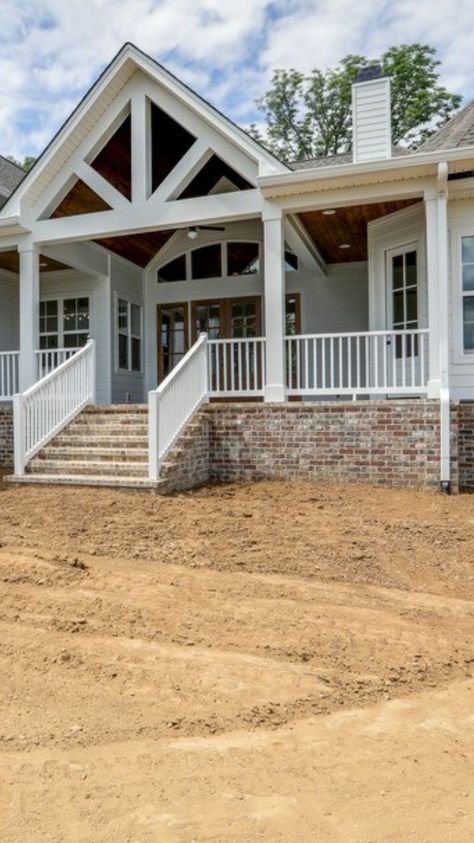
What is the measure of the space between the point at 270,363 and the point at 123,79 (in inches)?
201

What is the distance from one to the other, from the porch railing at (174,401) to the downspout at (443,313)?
11.0 ft

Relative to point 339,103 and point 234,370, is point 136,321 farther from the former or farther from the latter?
point 339,103

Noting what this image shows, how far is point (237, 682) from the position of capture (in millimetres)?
2916

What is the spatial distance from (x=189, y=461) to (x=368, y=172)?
4.55 meters

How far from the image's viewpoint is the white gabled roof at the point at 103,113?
8461mm

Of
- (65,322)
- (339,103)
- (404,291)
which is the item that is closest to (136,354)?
(65,322)

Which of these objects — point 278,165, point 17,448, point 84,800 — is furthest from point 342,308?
point 84,800

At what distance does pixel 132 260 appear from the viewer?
1229cm

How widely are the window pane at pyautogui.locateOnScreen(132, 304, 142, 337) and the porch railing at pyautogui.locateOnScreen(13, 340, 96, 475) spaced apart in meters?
3.10

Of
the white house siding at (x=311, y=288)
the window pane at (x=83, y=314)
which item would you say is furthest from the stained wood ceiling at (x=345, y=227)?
the window pane at (x=83, y=314)

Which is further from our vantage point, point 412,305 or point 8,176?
point 8,176

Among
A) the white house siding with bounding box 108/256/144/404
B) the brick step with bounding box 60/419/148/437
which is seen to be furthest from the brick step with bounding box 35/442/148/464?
the white house siding with bounding box 108/256/144/404

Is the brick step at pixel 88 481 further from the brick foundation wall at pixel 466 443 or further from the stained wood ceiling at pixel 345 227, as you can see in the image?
the stained wood ceiling at pixel 345 227

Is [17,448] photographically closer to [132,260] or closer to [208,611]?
[208,611]
